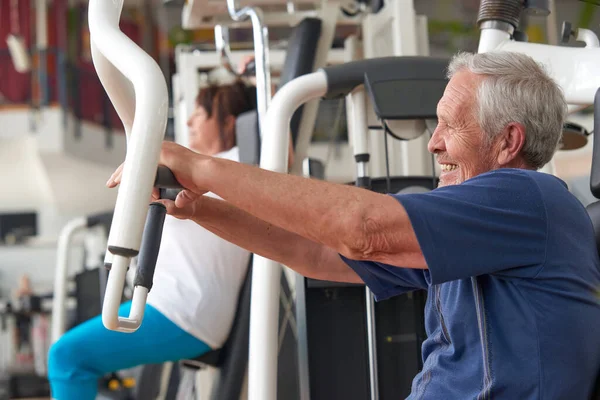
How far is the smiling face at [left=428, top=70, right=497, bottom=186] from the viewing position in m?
1.25

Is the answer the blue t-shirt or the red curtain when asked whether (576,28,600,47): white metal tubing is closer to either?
the blue t-shirt

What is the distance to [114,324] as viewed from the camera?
3.07ft

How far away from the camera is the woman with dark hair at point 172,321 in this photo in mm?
2234

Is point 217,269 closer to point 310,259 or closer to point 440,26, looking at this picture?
point 310,259

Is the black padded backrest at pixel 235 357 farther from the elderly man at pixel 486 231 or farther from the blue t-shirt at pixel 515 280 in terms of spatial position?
the blue t-shirt at pixel 515 280

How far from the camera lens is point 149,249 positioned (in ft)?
3.39

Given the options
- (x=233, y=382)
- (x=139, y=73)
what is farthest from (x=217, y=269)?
(x=139, y=73)

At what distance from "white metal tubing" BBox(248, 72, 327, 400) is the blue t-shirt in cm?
54

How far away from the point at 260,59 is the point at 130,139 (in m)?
1.26

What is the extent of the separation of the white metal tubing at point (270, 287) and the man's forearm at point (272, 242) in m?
0.22

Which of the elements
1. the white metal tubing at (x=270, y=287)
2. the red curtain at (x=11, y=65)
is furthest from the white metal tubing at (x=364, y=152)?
the red curtain at (x=11, y=65)

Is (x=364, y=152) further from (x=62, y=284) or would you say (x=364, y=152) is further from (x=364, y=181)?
(x=62, y=284)

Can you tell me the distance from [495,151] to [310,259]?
39cm

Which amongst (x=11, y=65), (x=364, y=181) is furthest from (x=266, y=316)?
(x=11, y=65)
